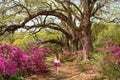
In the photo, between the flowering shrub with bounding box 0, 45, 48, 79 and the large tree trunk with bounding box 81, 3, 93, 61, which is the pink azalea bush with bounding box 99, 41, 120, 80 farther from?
the large tree trunk with bounding box 81, 3, 93, 61

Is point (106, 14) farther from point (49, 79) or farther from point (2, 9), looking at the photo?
point (49, 79)

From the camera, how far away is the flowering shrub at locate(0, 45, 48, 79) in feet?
32.1

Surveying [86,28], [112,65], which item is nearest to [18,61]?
[112,65]

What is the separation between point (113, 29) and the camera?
100ft

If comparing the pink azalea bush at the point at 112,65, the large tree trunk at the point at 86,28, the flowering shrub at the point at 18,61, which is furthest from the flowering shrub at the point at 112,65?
the large tree trunk at the point at 86,28

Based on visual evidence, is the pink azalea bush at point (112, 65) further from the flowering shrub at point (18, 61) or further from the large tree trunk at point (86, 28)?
the large tree trunk at point (86, 28)

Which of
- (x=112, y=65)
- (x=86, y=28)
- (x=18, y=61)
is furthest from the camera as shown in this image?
(x=86, y=28)

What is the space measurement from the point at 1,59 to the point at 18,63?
173cm

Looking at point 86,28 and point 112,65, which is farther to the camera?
point 86,28

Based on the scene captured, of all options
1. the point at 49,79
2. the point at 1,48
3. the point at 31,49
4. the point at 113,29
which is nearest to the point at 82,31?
the point at 31,49

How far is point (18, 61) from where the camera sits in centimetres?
1112

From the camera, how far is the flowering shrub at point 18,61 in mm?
9781

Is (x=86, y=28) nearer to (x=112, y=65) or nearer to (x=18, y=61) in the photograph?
(x=18, y=61)

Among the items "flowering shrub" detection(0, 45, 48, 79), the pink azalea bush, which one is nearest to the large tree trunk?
"flowering shrub" detection(0, 45, 48, 79)
